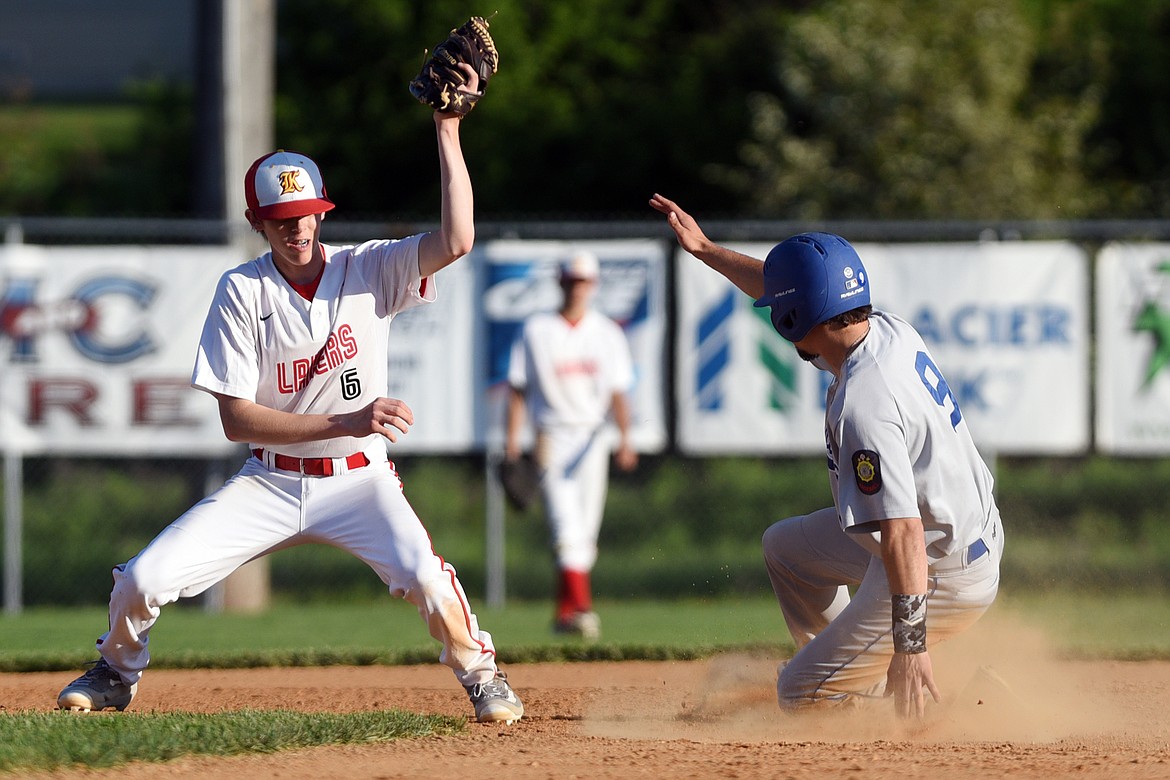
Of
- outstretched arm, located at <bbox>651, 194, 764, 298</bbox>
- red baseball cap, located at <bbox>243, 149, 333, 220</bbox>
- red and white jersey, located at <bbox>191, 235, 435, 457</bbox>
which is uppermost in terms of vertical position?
red baseball cap, located at <bbox>243, 149, 333, 220</bbox>

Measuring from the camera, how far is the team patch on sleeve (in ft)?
16.3

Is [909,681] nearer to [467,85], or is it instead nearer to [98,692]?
[467,85]

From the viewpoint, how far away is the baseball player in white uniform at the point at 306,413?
5.59 m

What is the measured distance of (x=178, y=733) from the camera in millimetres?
5188

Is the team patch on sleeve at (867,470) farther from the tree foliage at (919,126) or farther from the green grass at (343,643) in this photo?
the tree foliage at (919,126)

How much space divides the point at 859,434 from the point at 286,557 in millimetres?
8297

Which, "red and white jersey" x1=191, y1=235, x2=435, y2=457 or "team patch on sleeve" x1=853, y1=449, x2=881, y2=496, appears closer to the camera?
"team patch on sleeve" x1=853, y1=449, x2=881, y2=496

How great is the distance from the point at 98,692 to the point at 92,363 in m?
5.45

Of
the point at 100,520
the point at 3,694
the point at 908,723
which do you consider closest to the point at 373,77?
the point at 100,520

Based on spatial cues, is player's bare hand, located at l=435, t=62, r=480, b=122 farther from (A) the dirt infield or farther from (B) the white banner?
(B) the white banner

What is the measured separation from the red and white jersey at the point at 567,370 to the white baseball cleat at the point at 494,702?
13.1ft

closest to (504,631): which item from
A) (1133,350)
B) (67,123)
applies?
(1133,350)

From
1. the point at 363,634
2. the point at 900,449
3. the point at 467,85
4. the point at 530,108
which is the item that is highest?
the point at 530,108

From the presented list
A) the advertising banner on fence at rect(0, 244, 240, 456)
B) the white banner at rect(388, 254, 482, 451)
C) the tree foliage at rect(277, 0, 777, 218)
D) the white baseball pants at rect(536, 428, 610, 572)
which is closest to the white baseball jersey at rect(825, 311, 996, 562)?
the white baseball pants at rect(536, 428, 610, 572)
